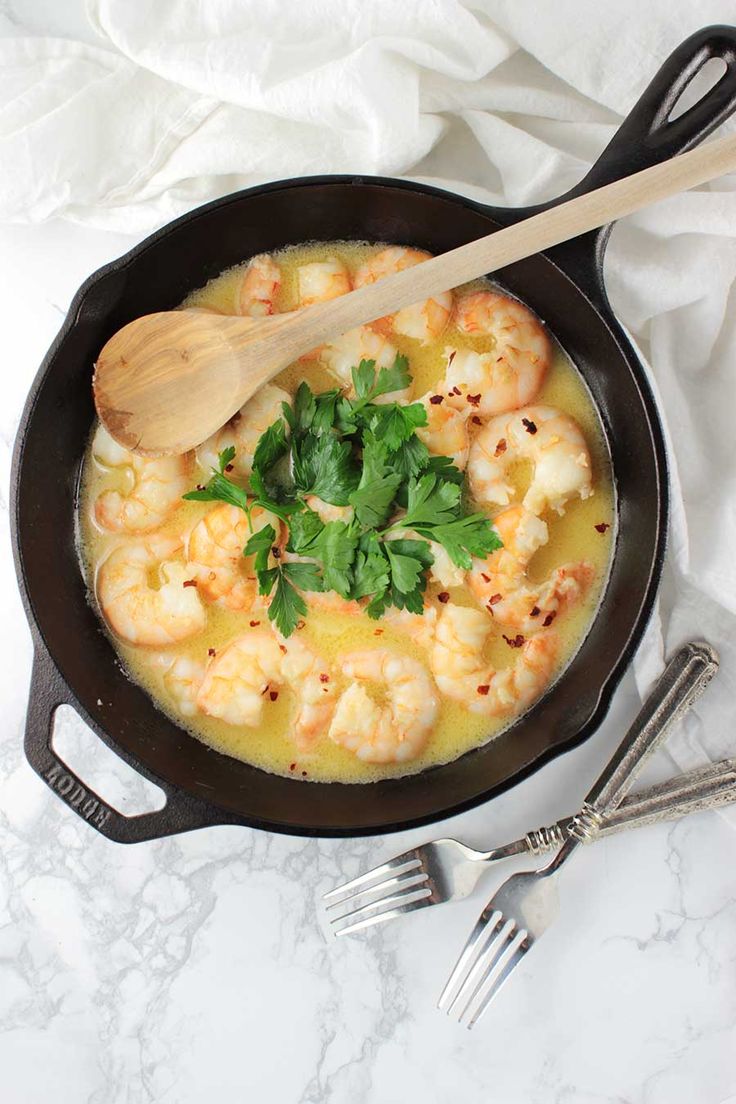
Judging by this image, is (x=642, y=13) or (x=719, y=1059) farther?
(x=719, y=1059)

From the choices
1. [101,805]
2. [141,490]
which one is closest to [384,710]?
[101,805]

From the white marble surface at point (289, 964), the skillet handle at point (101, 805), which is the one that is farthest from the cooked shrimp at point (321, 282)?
the skillet handle at point (101, 805)

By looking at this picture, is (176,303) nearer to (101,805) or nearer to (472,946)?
(101,805)

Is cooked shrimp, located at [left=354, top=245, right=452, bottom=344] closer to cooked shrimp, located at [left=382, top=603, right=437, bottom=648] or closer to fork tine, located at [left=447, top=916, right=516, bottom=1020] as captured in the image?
cooked shrimp, located at [left=382, top=603, right=437, bottom=648]

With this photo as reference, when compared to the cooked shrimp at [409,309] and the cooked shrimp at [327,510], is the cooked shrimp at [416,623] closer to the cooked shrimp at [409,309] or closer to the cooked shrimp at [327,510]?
the cooked shrimp at [327,510]

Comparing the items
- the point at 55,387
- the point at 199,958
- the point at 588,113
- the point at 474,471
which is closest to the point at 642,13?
the point at 588,113

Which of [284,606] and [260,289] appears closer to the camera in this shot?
[284,606]

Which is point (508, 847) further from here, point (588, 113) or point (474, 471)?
point (588, 113)
